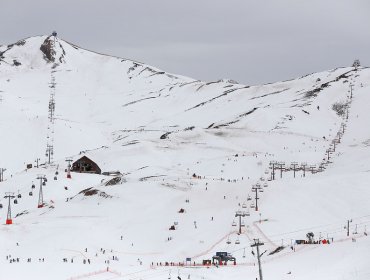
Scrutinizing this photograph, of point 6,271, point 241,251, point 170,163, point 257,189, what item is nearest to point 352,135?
point 170,163

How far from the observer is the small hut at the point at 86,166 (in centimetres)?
11731

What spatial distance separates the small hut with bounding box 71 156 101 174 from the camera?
11731 centimetres

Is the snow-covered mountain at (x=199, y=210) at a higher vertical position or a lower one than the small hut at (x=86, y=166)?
lower

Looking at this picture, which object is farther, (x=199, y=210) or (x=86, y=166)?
(x=86, y=166)

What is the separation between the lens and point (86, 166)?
386 ft

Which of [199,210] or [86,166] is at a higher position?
[86,166]

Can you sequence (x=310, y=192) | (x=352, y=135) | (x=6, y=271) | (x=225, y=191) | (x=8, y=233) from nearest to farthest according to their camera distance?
1. (x=6, y=271)
2. (x=8, y=233)
3. (x=310, y=192)
4. (x=225, y=191)
5. (x=352, y=135)

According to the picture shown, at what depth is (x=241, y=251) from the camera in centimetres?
5919

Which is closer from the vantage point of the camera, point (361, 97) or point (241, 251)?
point (241, 251)

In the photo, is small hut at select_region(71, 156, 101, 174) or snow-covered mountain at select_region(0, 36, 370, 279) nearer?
snow-covered mountain at select_region(0, 36, 370, 279)

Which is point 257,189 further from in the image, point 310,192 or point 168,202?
point 168,202

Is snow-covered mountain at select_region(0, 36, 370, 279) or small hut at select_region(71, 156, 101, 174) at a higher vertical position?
small hut at select_region(71, 156, 101, 174)

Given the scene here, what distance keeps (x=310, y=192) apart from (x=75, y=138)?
116 meters

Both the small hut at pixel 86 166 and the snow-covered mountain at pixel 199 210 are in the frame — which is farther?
the small hut at pixel 86 166
